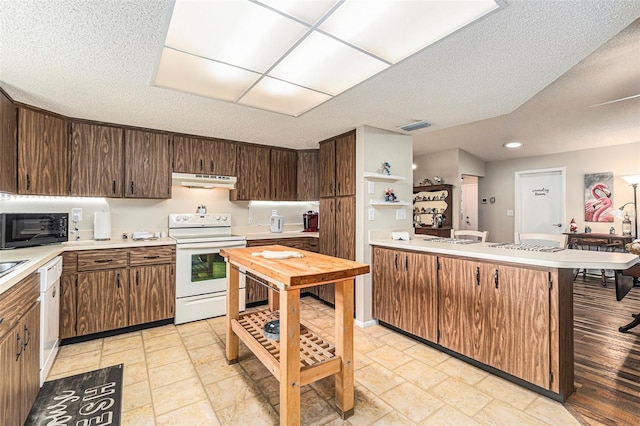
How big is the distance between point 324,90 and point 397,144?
150 centimetres

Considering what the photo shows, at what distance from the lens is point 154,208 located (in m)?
3.73

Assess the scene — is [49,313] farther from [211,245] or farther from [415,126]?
[415,126]

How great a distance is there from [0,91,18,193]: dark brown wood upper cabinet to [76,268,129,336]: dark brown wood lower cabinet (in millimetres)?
972

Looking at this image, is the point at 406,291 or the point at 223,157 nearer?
the point at 406,291

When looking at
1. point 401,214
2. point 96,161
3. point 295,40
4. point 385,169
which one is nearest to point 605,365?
point 401,214

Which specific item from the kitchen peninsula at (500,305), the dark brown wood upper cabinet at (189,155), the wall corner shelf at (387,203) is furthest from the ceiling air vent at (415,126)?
the dark brown wood upper cabinet at (189,155)

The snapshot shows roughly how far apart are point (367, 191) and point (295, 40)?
1896 mm

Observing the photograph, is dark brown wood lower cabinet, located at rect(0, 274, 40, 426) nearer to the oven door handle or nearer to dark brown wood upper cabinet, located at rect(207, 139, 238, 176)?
the oven door handle

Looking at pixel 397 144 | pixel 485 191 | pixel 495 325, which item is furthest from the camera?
pixel 485 191

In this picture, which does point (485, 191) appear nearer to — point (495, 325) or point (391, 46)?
point (495, 325)

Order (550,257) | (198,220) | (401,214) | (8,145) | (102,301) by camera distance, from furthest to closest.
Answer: (198,220), (401,214), (102,301), (8,145), (550,257)

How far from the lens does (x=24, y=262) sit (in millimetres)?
1928

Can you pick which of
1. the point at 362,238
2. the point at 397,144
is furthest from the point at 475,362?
the point at 397,144

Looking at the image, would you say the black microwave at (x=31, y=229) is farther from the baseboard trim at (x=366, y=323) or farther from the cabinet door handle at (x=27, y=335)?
the baseboard trim at (x=366, y=323)
